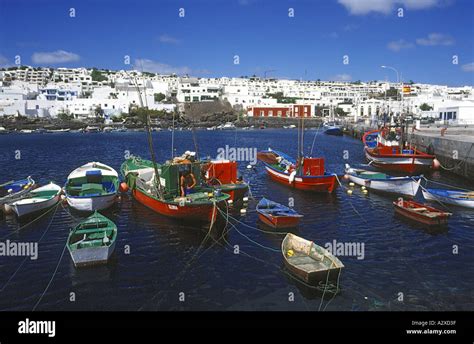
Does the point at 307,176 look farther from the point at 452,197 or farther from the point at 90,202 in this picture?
the point at 90,202

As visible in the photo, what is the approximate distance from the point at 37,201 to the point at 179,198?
335 inches

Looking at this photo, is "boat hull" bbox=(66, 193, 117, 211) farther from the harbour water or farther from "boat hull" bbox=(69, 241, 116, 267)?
"boat hull" bbox=(69, 241, 116, 267)

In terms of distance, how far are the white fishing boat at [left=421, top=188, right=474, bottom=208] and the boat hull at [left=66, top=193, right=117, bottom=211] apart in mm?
19700

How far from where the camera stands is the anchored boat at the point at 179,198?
64.1 ft

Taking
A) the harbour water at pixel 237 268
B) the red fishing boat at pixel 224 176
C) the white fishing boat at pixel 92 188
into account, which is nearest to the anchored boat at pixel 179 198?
the harbour water at pixel 237 268

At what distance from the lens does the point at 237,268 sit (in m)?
15.6

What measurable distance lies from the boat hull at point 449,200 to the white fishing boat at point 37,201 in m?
23.3

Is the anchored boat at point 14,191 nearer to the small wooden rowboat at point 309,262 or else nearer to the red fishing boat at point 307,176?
the small wooden rowboat at point 309,262

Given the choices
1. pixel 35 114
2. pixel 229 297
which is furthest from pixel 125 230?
pixel 35 114

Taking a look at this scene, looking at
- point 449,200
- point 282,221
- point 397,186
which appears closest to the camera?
point 282,221

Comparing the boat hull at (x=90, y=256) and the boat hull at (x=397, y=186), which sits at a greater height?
the boat hull at (x=397, y=186)

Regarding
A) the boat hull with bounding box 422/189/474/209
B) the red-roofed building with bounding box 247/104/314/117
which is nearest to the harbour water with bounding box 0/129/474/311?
the boat hull with bounding box 422/189/474/209

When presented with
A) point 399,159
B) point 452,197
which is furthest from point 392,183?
point 399,159
